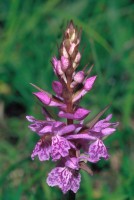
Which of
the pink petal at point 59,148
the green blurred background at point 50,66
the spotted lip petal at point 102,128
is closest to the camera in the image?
the pink petal at point 59,148

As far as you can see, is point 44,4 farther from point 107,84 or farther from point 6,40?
point 107,84

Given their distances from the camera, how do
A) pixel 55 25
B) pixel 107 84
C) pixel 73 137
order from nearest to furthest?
pixel 73 137
pixel 107 84
pixel 55 25

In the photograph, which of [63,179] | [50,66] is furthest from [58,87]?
[50,66]

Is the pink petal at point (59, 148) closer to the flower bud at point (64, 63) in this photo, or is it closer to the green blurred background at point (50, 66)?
the flower bud at point (64, 63)

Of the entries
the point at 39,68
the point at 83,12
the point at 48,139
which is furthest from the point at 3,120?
the point at 48,139

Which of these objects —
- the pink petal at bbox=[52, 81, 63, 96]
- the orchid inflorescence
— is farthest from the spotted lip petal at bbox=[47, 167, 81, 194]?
the pink petal at bbox=[52, 81, 63, 96]

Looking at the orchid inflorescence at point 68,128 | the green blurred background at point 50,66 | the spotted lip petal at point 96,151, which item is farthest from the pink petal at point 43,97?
the green blurred background at point 50,66
